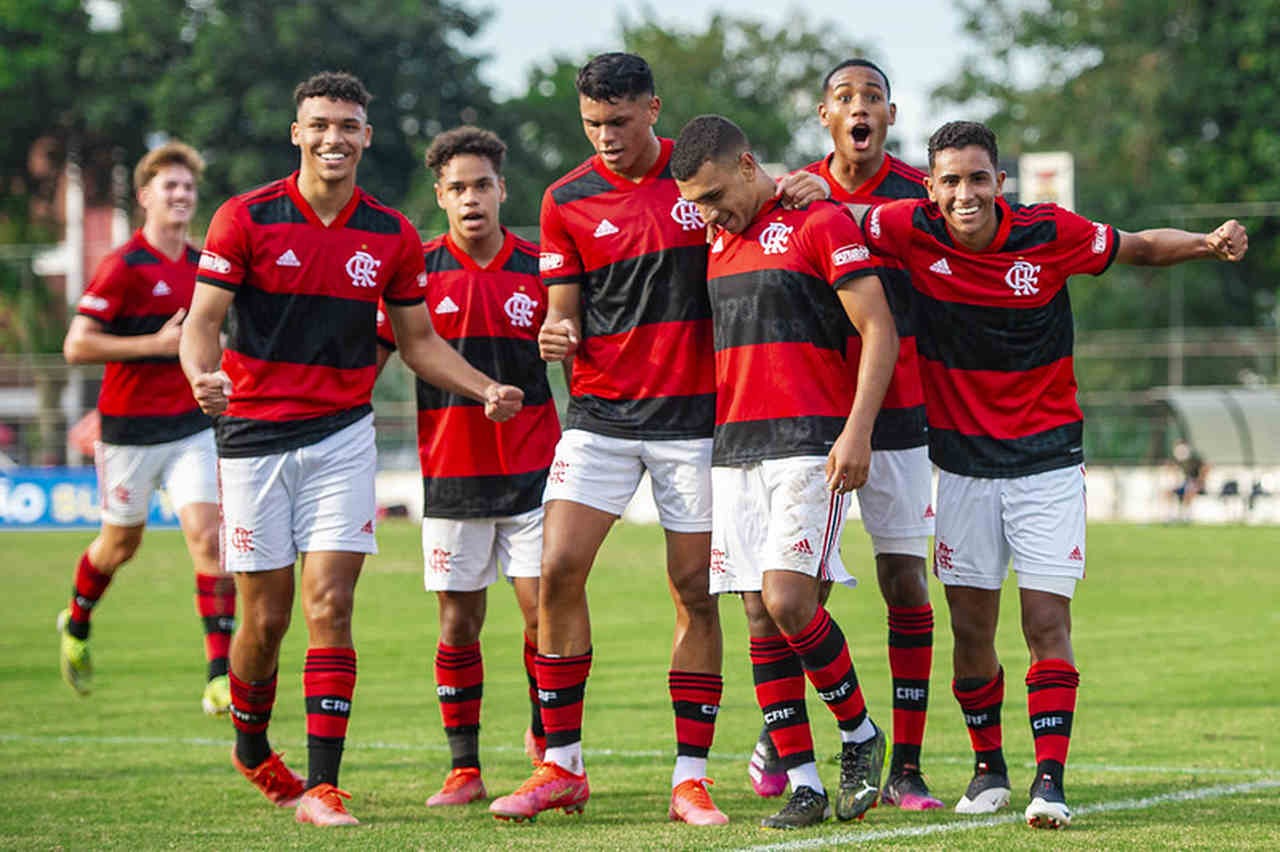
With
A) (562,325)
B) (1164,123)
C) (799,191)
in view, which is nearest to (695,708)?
(562,325)

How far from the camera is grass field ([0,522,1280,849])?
21.2ft

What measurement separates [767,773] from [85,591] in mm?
5167

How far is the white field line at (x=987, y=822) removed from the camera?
6065 millimetres

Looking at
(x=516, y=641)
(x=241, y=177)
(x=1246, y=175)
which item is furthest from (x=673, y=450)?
(x=1246, y=175)

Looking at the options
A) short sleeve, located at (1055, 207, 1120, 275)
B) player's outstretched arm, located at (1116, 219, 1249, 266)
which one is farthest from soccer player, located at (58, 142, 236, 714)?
player's outstretched arm, located at (1116, 219, 1249, 266)

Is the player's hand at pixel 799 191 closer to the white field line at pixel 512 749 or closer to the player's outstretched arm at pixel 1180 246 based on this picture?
the player's outstretched arm at pixel 1180 246

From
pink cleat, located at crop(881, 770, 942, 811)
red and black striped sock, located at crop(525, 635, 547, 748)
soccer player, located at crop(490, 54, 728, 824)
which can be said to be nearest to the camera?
soccer player, located at crop(490, 54, 728, 824)

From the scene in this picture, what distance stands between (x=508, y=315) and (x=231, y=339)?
1325mm

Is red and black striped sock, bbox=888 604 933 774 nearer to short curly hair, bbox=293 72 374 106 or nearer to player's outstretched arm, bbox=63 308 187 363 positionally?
short curly hair, bbox=293 72 374 106

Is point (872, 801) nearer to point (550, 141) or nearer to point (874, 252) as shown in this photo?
point (874, 252)

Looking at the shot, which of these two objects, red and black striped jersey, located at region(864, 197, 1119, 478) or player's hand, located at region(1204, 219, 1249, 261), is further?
red and black striped jersey, located at region(864, 197, 1119, 478)

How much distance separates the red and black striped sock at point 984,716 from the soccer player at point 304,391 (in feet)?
6.88

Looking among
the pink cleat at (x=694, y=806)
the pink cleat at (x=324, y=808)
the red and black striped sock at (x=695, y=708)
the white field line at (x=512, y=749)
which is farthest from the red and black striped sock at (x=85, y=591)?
the pink cleat at (x=694, y=806)

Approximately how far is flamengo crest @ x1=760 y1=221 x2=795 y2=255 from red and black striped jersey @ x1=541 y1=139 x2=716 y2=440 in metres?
0.34
